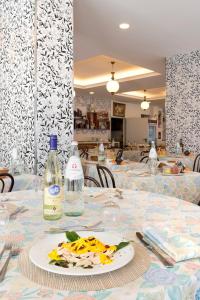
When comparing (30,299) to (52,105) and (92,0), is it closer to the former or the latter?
(52,105)

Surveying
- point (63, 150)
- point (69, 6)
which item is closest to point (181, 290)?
point (63, 150)

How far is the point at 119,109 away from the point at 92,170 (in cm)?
873

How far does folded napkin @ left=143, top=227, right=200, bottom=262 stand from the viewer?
2.45ft

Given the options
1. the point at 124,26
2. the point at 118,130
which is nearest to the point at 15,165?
the point at 124,26

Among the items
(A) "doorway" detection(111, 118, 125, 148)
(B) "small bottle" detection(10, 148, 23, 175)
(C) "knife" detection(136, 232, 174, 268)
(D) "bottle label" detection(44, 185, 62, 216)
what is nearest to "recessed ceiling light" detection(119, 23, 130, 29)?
(B) "small bottle" detection(10, 148, 23, 175)

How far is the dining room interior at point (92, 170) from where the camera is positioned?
0.67 m

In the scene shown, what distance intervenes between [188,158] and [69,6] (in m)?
3.07

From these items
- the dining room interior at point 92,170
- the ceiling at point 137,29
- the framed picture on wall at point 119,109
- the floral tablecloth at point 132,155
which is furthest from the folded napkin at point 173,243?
the framed picture on wall at point 119,109

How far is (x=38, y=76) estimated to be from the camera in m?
2.85

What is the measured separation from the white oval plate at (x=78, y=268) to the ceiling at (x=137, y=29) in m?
3.28

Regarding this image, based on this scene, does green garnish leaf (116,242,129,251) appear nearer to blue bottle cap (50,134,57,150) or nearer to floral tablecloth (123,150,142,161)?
blue bottle cap (50,134,57,150)

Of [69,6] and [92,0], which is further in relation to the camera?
[92,0]

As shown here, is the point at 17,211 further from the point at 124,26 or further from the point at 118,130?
the point at 118,130

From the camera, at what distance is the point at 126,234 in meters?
0.95
